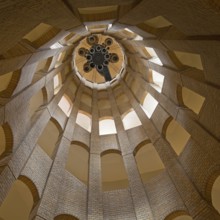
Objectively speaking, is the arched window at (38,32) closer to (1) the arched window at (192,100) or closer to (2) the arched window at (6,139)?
(2) the arched window at (6,139)

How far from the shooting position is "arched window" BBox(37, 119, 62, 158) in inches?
482

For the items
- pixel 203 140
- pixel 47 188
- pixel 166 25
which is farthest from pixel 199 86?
pixel 47 188

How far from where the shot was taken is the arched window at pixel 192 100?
461 inches

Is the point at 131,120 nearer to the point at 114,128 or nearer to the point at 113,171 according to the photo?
the point at 114,128

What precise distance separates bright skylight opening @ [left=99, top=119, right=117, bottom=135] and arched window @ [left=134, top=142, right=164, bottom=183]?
254cm

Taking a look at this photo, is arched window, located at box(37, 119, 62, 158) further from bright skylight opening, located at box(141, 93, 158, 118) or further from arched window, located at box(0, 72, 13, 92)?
bright skylight opening, located at box(141, 93, 158, 118)

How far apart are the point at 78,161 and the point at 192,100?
18.3ft

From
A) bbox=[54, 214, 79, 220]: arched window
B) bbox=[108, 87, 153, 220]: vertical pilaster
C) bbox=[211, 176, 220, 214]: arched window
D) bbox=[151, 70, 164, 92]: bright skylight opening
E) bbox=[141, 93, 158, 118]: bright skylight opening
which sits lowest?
bbox=[211, 176, 220, 214]: arched window

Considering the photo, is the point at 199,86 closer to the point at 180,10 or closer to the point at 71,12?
the point at 180,10

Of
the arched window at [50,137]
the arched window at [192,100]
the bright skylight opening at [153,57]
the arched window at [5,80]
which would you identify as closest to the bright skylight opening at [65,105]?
the arched window at [50,137]

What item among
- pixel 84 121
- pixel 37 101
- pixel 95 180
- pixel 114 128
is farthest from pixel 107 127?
pixel 95 180

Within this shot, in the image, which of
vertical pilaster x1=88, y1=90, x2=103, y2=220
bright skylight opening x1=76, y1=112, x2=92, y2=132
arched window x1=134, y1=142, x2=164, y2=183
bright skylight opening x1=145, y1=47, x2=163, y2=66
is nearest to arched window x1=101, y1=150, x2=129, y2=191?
vertical pilaster x1=88, y1=90, x2=103, y2=220

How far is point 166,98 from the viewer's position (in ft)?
41.8

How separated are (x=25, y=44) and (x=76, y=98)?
8.68m
